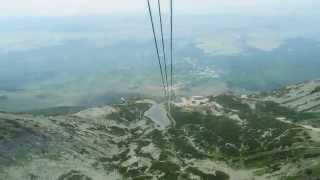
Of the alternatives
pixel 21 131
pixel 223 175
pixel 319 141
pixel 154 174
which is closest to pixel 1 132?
pixel 21 131

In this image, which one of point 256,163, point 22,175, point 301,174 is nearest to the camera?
point 301,174

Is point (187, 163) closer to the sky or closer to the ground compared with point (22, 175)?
closer to the ground

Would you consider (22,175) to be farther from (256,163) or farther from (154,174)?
(256,163)

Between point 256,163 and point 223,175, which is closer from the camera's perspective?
point 223,175

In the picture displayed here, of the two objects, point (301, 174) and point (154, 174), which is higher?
point (301, 174)

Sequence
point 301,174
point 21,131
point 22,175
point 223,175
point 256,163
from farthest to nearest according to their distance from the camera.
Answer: point 21,131, point 256,163, point 223,175, point 22,175, point 301,174

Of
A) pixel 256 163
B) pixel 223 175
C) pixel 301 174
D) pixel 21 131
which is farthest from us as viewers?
pixel 21 131

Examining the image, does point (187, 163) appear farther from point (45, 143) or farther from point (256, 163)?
point (45, 143)

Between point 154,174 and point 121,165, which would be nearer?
point 154,174

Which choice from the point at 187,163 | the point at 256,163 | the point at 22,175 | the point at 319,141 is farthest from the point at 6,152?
the point at 319,141
